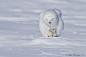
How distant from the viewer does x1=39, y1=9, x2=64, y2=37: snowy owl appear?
32.7ft

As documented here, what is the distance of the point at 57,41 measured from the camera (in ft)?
32.6

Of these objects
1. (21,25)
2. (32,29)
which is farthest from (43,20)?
(21,25)

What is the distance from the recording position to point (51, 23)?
33.1 feet

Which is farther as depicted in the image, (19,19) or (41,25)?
(19,19)

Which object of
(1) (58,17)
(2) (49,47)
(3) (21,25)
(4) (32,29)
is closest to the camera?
(2) (49,47)

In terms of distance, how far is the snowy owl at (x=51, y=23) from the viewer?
997cm

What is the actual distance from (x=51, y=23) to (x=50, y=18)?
0.23 m

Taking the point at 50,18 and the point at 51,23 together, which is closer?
the point at 50,18

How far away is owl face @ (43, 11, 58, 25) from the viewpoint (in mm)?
9930

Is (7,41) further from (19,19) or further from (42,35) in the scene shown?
(19,19)

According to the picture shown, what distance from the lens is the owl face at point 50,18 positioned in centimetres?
993

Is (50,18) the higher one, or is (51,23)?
(50,18)

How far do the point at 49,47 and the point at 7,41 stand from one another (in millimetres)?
1654

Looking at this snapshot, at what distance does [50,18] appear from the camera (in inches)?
390
